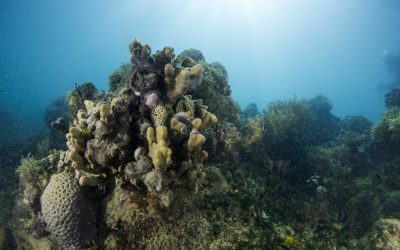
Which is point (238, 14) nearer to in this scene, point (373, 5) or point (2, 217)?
point (373, 5)

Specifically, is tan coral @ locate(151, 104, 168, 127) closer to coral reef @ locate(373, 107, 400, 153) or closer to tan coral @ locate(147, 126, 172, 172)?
tan coral @ locate(147, 126, 172, 172)

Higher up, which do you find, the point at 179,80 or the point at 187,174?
the point at 179,80

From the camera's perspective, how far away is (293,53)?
161 metres

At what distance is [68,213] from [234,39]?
497 feet

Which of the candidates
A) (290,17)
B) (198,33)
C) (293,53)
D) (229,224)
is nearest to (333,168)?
(229,224)

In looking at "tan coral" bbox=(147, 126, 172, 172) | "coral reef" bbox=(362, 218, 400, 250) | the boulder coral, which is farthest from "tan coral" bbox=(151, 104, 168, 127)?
"coral reef" bbox=(362, 218, 400, 250)

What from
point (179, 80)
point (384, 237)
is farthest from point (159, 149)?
point (384, 237)

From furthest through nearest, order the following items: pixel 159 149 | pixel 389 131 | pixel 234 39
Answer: pixel 234 39, pixel 389 131, pixel 159 149

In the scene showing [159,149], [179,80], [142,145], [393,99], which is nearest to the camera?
[159,149]

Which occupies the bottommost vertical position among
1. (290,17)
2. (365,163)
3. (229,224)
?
(229,224)

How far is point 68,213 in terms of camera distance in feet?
12.3

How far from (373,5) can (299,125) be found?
5659 centimetres

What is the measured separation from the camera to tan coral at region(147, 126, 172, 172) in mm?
3373

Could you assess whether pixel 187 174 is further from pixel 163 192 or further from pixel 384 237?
pixel 384 237
